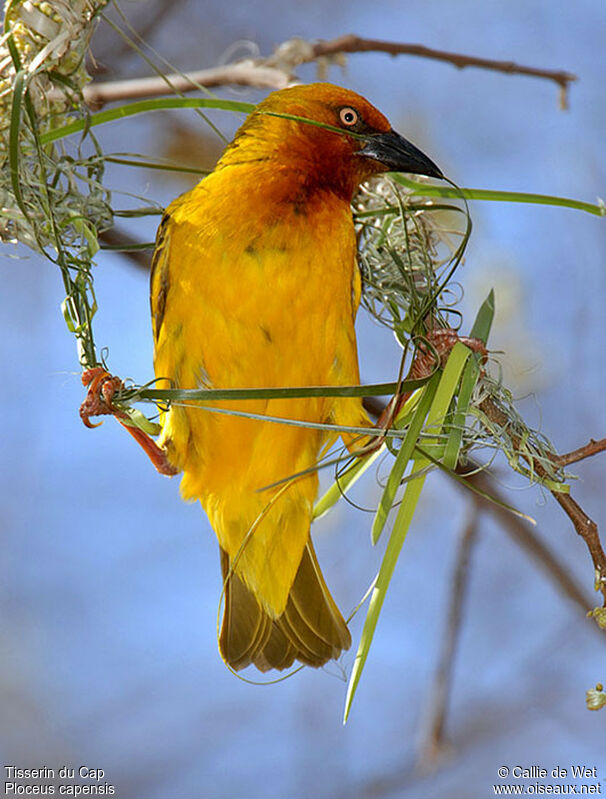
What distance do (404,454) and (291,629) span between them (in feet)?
3.39

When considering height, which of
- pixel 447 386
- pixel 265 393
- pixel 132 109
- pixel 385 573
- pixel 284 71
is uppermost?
pixel 284 71

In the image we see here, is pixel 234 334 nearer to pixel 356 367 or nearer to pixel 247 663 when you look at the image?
pixel 356 367

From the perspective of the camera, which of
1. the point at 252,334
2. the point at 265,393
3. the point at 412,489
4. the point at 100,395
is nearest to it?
the point at 265,393

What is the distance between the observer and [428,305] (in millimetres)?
2059

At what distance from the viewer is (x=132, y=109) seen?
78.1 inches

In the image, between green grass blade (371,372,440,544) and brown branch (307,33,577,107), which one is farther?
brown branch (307,33,577,107)

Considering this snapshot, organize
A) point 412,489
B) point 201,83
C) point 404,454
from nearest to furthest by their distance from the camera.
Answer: point 404,454, point 412,489, point 201,83

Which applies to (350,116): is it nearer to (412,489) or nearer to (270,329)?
(270,329)

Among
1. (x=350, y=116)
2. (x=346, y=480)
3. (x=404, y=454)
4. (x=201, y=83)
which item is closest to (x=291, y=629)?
(x=346, y=480)

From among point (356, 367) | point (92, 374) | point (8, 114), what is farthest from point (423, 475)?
point (8, 114)

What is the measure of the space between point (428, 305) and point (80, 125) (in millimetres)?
897

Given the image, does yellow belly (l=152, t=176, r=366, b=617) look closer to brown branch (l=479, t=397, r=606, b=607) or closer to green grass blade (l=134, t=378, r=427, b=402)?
green grass blade (l=134, t=378, r=427, b=402)

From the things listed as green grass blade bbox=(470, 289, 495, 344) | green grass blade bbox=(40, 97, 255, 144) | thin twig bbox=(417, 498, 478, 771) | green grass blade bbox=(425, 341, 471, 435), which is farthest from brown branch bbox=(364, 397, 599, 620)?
green grass blade bbox=(40, 97, 255, 144)

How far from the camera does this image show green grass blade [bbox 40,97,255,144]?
194 cm
